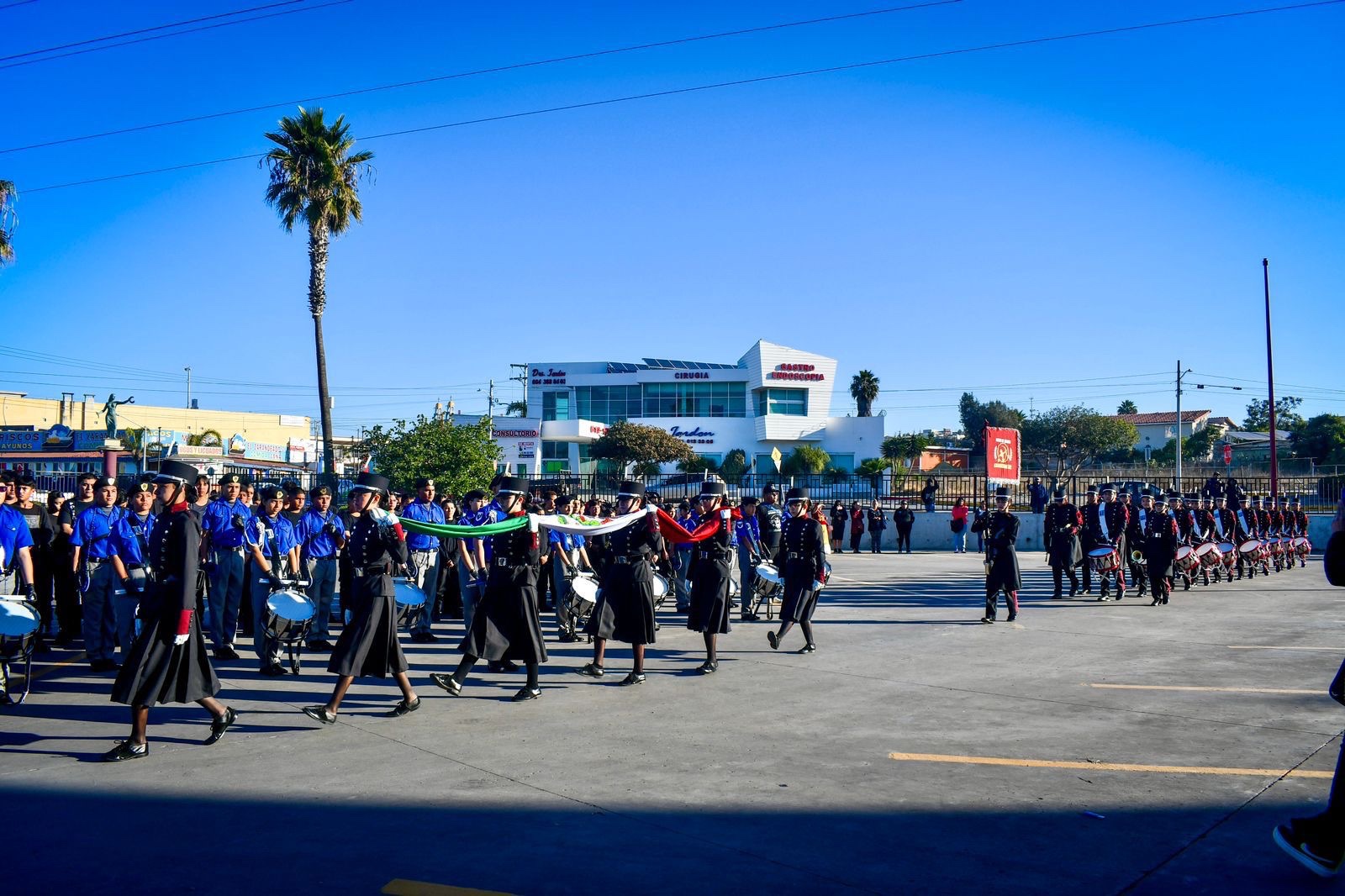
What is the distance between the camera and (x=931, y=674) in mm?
10609

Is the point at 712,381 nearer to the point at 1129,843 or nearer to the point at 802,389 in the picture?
the point at 802,389

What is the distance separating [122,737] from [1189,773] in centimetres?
811

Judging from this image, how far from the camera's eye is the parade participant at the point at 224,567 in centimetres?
1137

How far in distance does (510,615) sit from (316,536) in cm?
370

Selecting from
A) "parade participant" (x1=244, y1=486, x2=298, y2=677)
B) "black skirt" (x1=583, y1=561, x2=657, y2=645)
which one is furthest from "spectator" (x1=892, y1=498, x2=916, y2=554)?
"parade participant" (x1=244, y1=486, x2=298, y2=677)

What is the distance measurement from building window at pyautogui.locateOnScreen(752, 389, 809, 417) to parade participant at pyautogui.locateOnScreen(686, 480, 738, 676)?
61.9m

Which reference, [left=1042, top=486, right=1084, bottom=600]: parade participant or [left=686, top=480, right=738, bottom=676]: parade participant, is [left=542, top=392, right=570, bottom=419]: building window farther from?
[left=686, top=480, right=738, bottom=676]: parade participant

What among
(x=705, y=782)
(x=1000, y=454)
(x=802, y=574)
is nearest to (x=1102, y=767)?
(x=705, y=782)

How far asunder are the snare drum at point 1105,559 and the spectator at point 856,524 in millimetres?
16400

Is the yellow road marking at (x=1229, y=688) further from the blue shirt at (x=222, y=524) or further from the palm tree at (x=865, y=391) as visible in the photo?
the palm tree at (x=865, y=391)

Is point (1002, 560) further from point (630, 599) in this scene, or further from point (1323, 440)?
point (1323, 440)

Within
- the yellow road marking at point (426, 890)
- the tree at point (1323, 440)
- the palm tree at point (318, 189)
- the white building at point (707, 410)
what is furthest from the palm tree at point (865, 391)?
the yellow road marking at point (426, 890)

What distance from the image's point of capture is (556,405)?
261 ft

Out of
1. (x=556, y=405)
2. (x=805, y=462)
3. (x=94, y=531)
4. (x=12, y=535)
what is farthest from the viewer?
(x=556, y=405)
